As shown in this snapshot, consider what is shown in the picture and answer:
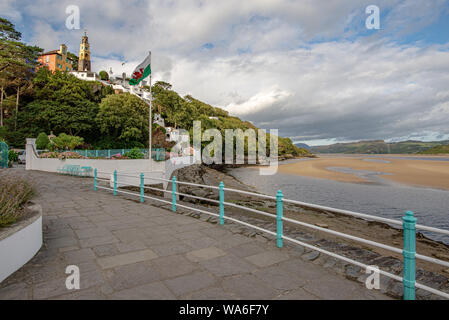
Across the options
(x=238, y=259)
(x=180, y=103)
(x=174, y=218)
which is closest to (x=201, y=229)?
(x=174, y=218)

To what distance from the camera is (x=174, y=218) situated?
672 cm

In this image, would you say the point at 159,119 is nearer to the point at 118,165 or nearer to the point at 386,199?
the point at 118,165

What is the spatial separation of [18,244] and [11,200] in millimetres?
1047

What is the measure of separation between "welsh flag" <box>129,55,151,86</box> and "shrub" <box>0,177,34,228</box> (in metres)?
9.93

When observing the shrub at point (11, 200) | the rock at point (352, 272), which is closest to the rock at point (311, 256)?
the rock at point (352, 272)

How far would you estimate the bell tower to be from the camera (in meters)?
88.5

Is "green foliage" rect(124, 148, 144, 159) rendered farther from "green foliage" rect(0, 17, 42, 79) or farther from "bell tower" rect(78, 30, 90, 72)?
"bell tower" rect(78, 30, 90, 72)

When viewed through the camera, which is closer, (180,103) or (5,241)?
(5,241)

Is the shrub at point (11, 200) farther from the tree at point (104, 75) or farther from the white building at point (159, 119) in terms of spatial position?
the tree at point (104, 75)

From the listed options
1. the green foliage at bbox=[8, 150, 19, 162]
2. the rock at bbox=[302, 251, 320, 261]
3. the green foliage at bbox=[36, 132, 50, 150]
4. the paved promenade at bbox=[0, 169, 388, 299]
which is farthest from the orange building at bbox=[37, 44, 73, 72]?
the rock at bbox=[302, 251, 320, 261]

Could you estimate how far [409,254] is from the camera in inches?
111

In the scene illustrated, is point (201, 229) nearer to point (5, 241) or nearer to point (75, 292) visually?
point (75, 292)

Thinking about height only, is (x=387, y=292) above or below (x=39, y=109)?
below
